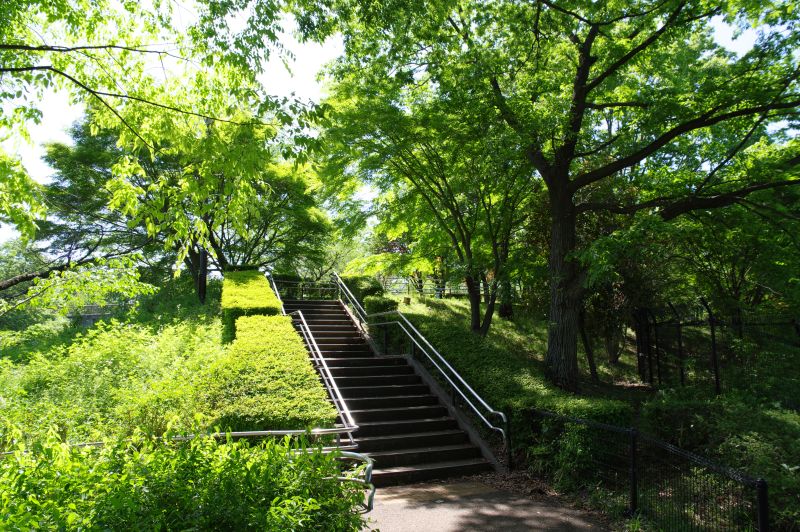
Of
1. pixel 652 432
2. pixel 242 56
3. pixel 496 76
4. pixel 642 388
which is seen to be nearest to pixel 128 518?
pixel 242 56

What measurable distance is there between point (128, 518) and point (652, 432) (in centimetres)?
777

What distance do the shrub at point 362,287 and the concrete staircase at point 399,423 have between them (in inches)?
142

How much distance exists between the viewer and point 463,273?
11758 millimetres

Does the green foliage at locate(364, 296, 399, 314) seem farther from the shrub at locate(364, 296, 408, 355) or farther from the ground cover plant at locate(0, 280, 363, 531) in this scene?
the ground cover plant at locate(0, 280, 363, 531)

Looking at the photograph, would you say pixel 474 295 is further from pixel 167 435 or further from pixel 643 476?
pixel 167 435

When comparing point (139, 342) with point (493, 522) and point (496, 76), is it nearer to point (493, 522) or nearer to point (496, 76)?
point (493, 522)

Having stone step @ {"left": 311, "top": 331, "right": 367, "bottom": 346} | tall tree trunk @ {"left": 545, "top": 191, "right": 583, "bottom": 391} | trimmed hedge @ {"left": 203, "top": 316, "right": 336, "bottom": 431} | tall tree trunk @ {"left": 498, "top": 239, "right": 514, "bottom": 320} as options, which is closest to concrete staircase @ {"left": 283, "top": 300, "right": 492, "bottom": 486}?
stone step @ {"left": 311, "top": 331, "right": 367, "bottom": 346}

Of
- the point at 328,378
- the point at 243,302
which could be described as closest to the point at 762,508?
the point at 328,378

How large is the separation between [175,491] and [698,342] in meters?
15.1

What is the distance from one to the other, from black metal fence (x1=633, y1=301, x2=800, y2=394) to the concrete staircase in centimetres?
587

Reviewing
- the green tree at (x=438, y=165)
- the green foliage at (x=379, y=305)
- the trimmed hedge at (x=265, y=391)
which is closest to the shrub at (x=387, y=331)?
the green foliage at (x=379, y=305)

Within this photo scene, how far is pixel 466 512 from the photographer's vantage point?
18.8ft

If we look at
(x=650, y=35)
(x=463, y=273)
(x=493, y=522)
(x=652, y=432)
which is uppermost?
(x=650, y=35)

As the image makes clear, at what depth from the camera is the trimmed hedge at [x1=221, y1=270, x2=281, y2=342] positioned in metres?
11.3
